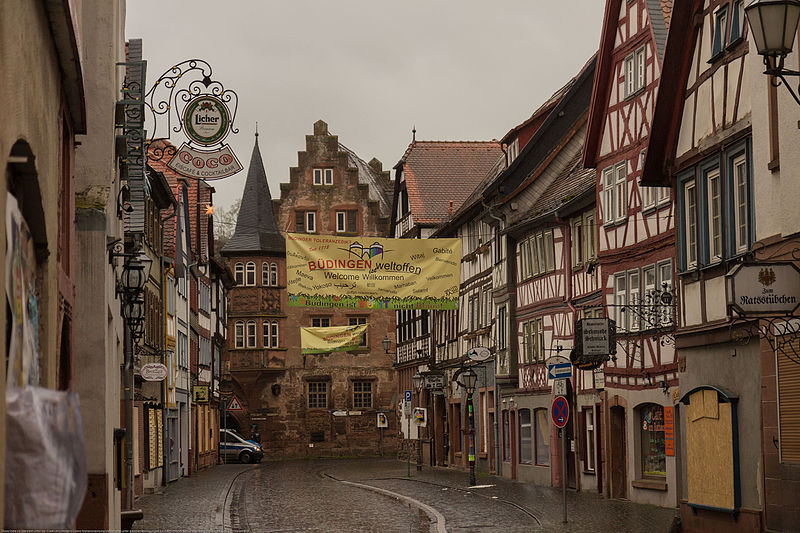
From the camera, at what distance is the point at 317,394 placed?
226ft

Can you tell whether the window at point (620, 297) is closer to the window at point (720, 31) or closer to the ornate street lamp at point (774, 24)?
the window at point (720, 31)

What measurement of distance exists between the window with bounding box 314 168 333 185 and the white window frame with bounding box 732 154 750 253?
2085 inches

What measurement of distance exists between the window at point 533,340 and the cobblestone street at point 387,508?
3331 millimetres

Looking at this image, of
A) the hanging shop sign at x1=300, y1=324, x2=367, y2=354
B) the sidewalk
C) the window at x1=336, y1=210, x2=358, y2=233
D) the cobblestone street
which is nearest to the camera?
the sidewalk

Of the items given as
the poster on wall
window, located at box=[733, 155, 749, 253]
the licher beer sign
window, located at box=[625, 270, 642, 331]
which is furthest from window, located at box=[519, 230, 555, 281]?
the poster on wall

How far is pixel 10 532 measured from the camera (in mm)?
5824

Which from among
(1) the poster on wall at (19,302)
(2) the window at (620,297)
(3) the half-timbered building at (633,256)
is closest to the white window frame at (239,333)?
(3) the half-timbered building at (633,256)

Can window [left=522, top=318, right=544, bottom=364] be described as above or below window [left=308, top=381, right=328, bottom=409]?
above

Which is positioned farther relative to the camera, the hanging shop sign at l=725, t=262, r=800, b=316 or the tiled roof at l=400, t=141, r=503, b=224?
the tiled roof at l=400, t=141, r=503, b=224

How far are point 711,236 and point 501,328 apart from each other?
66.5 ft

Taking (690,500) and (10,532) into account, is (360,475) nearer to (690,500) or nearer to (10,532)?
(690,500)

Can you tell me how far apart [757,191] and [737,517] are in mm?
4271

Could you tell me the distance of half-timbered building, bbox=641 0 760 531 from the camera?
55.4 ft

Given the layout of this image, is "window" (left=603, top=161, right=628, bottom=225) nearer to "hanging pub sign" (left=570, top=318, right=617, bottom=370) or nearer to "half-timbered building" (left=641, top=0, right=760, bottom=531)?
"hanging pub sign" (left=570, top=318, right=617, bottom=370)
